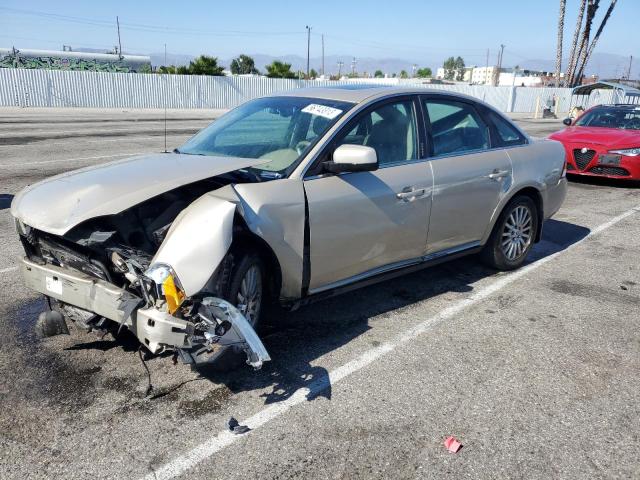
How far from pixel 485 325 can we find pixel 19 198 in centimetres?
345

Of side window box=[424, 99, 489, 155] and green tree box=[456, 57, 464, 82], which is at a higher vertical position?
green tree box=[456, 57, 464, 82]

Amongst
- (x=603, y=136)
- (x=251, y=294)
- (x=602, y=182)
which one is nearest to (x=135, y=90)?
(x=602, y=182)

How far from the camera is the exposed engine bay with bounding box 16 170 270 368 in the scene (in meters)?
2.91

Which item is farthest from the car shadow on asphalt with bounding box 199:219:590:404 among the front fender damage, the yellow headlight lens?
the yellow headlight lens

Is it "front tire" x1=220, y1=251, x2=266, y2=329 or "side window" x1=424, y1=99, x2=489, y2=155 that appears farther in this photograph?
"side window" x1=424, y1=99, x2=489, y2=155

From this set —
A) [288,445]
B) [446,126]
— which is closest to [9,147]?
[446,126]

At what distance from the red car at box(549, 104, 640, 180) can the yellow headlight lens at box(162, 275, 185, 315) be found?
9.50 m

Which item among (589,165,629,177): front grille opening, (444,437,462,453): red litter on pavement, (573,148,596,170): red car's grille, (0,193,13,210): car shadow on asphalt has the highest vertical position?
(573,148,596,170): red car's grille

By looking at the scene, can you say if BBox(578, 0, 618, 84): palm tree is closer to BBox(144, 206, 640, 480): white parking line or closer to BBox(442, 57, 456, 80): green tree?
BBox(144, 206, 640, 480): white parking line

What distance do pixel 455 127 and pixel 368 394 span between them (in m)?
2.59

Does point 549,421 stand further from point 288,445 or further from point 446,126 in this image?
point 446,126

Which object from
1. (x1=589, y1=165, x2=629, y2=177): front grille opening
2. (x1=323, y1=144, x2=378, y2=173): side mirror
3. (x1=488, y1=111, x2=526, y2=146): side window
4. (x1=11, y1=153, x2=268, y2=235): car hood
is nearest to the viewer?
(x1=11, y1=153, x2=268, y2=235): car hood

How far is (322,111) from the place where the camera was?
416cm

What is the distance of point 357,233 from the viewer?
3951 millimetres
